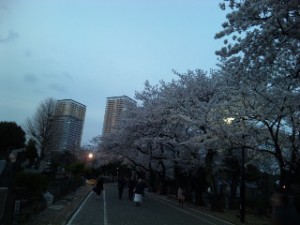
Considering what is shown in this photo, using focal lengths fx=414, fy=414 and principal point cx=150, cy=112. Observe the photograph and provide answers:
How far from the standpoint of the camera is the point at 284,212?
6477mm

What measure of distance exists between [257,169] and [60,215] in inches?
1304

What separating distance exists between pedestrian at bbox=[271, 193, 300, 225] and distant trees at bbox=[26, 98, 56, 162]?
5868 centimetres

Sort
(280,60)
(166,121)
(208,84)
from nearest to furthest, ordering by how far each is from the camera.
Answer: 1. (280,60)
2. (208,84)
3. (166,121)

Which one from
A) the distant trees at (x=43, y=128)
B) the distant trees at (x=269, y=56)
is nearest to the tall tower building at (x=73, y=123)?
the distant trees at (x=43, y=128)

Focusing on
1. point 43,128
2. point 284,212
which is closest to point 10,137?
point 43,128

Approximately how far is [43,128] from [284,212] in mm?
60511

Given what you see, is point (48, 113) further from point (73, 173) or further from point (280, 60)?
point (280, 60)

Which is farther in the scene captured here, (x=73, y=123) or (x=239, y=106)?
(x=73, y=123)

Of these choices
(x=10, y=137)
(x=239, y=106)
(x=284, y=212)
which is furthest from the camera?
(x=10, y=137)

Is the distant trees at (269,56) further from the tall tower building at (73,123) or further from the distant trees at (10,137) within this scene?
the tall tower building at (73,123)

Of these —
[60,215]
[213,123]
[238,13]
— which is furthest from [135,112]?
[238,13]

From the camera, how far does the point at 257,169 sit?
46500 millimetres

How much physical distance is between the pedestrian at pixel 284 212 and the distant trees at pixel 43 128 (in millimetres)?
58684

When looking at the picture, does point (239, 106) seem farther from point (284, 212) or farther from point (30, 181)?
point (284, 212)
